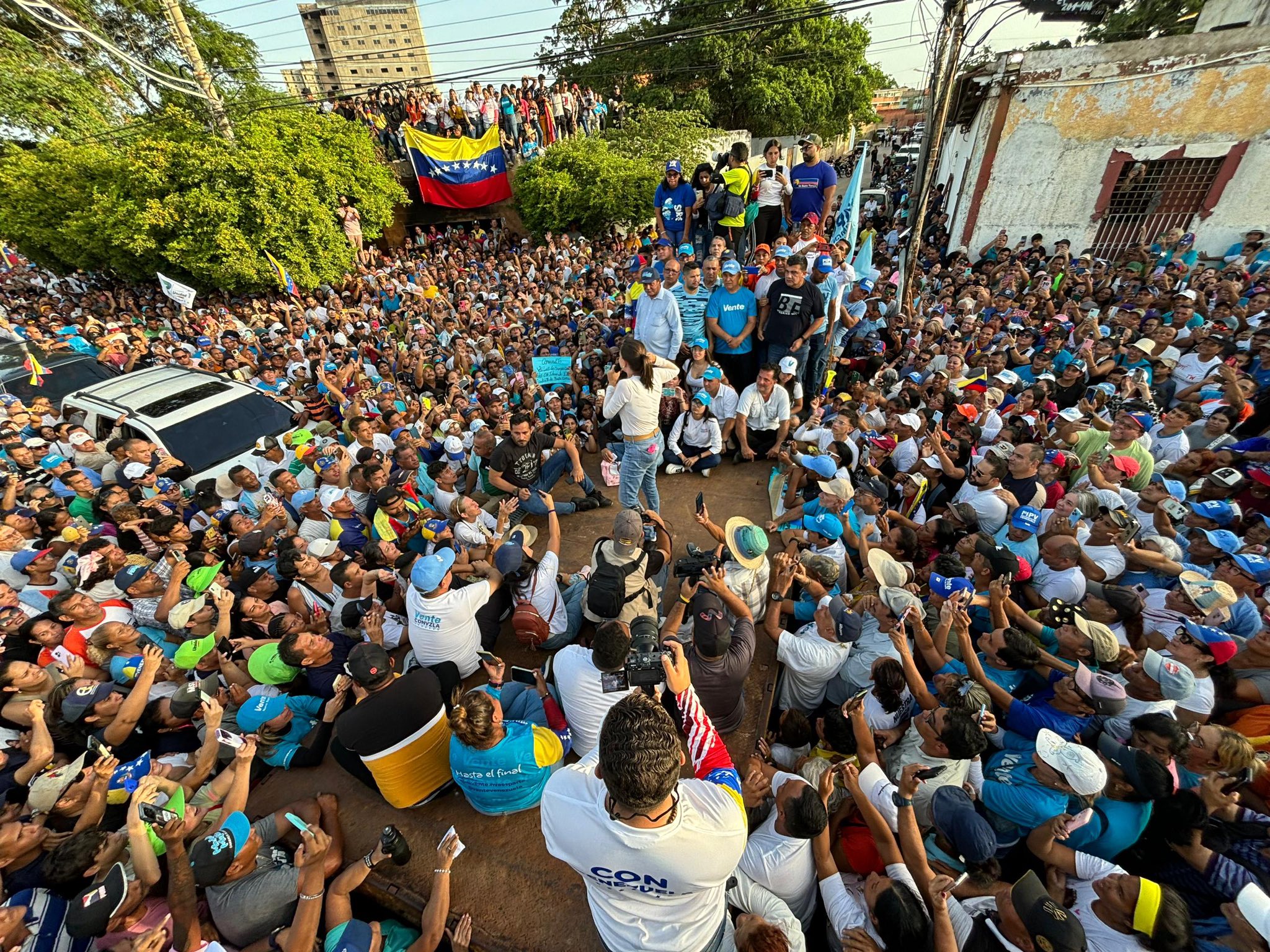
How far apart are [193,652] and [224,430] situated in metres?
4.49

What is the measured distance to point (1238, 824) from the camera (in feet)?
7.91

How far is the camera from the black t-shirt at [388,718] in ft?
9.50

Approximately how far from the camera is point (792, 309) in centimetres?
642

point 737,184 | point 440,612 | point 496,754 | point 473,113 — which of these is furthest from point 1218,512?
point 473,113

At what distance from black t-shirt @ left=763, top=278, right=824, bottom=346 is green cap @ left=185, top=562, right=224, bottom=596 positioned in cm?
622

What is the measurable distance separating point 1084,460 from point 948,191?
1580 centimetres

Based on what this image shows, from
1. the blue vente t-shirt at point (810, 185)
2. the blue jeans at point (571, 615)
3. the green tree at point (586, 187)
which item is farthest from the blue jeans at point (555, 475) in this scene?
the green tree at point (586, 187)

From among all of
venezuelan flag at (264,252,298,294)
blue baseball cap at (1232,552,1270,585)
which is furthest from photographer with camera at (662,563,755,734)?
venezuelan flag at (264,252,298,294)

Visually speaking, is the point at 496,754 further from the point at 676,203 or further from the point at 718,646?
the point at 676,203

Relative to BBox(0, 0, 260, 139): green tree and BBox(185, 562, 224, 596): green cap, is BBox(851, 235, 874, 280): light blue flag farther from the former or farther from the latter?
BBox(0, 0, 260, 139): green tree

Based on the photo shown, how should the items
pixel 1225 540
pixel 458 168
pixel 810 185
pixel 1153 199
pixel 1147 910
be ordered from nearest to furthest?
1. pixel 1147 910
2. pixel 1225 540
3. pixel 810 185
4. pixel 1153 199
5. pixel 458 168

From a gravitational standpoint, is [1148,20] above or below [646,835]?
above

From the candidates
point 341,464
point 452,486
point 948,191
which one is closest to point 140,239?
point 341,464

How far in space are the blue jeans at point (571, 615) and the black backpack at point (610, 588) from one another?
2.14 feet
